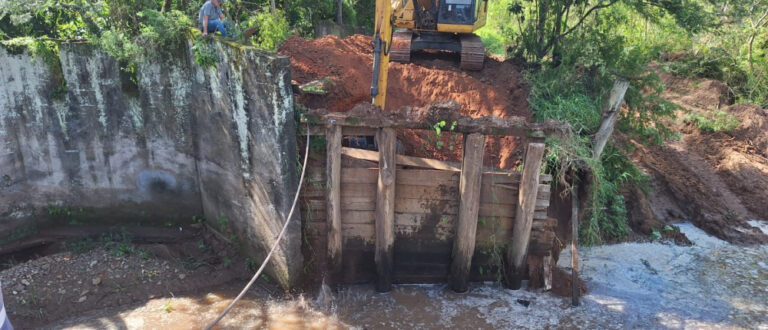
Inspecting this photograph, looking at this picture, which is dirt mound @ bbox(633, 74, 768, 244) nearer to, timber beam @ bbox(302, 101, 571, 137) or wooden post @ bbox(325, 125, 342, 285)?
timber beam @ bbox(302, 101, 571, 137)

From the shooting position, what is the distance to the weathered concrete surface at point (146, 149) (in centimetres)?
653

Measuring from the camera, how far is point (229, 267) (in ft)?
24.0

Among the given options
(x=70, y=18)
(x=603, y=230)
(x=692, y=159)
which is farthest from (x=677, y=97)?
(x=70, y=18)

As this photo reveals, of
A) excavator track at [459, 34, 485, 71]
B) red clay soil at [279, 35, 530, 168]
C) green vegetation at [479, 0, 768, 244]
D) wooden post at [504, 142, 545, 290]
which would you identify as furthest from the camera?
excavator track at [459, 34, 485, 71]

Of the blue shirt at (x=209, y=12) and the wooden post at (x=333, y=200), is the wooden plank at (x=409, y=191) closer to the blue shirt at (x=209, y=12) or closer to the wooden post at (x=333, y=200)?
the wooden post at (x=333, y=200)

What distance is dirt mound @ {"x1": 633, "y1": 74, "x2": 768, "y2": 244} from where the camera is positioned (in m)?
9.25

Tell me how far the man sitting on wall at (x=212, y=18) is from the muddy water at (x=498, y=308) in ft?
11.6

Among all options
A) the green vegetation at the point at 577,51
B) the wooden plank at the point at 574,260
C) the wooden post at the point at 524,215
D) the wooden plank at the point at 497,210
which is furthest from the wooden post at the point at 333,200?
the wooden plank at the point at 574,260

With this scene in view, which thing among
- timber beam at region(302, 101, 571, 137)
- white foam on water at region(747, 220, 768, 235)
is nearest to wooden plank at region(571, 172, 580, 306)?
timber beam at region(302, 101, 571, 137)

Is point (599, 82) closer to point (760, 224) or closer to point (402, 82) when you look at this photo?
point (402, 82)

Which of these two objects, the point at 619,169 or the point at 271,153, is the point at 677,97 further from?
the point at 271,153

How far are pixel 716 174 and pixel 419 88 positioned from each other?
614cm

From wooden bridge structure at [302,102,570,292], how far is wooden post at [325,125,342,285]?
13 mm

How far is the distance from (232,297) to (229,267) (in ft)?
1.77
